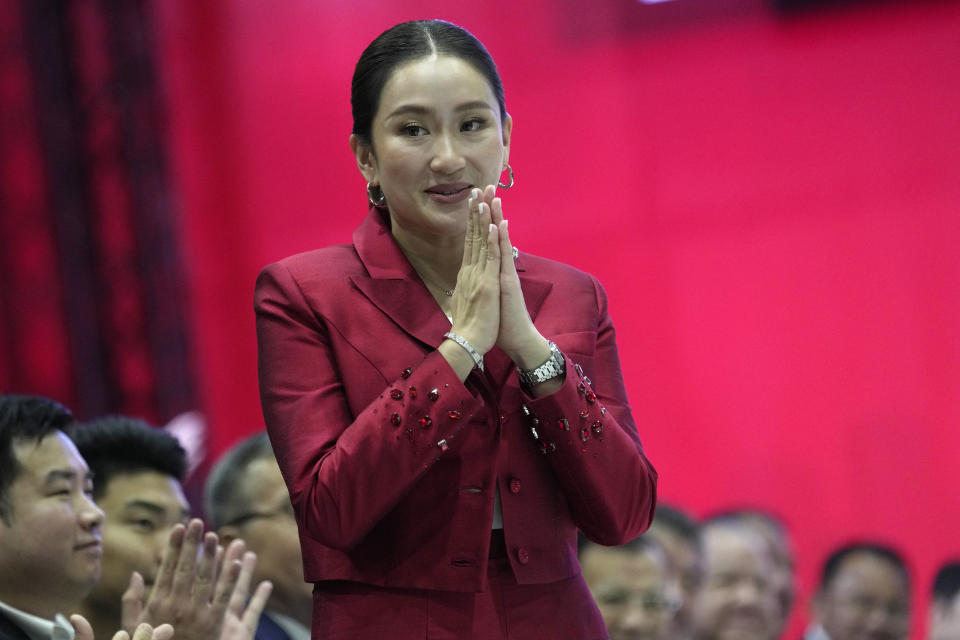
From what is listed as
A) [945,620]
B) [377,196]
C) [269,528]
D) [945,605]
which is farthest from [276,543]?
[945,605]

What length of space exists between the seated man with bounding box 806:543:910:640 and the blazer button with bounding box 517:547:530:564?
3.28 meters

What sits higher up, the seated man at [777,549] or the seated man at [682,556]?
the seated man at [682,556]

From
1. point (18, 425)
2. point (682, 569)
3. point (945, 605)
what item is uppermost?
point (18, 425)

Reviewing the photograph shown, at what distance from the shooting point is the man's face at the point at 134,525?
264 centimetres

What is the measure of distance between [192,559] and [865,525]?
11.0 ft

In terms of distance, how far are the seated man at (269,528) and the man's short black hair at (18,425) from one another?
743 mm

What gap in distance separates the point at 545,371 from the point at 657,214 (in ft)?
12.7

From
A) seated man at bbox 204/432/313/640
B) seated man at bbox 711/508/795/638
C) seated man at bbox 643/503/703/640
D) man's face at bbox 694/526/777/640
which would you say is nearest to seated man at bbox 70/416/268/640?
seated man at bbox 204/432/313/640

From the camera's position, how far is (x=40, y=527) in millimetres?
2229

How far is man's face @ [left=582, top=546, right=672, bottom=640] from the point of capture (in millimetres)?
3301

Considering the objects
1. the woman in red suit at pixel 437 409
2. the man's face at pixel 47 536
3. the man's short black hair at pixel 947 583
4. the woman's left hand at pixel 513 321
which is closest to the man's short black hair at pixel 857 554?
the man's short black hair at pixel 947 583

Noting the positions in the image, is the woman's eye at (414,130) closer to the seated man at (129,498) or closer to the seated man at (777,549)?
the seated man at (129,498)

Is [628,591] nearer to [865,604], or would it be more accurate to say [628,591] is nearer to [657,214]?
[865,604]

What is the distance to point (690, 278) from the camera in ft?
16.9
